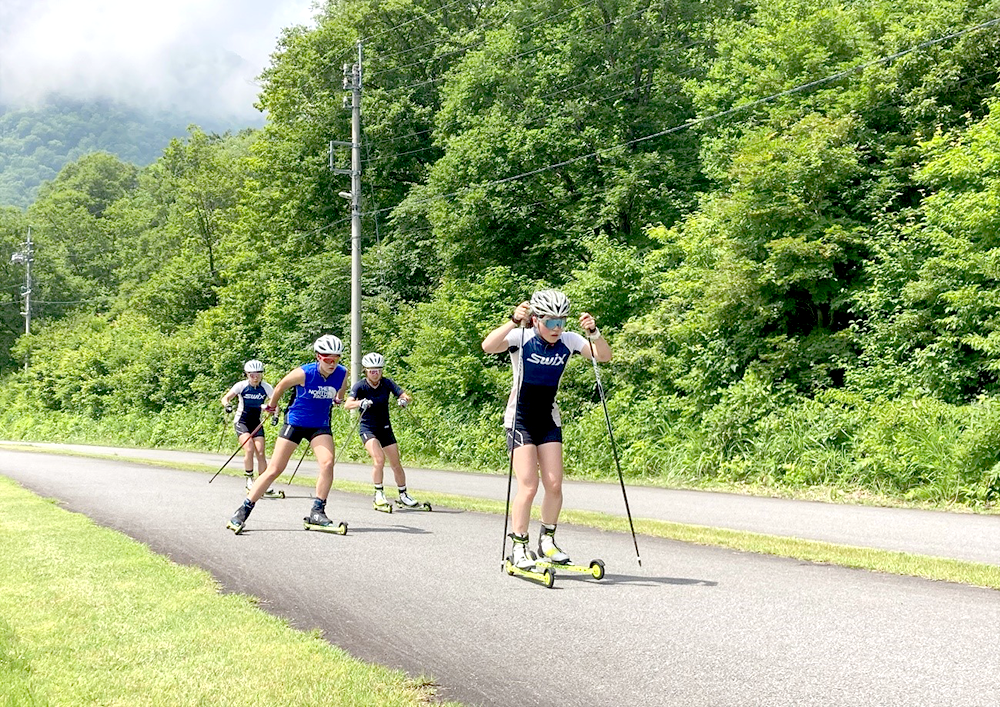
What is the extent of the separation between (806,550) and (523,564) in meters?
3.02

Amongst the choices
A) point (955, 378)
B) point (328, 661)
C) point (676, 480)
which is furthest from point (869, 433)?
point (328, 661)

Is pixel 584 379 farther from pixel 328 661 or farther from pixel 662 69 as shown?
pixel 328 661

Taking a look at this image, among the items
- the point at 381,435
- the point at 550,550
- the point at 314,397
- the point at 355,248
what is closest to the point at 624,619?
the point at 550,550

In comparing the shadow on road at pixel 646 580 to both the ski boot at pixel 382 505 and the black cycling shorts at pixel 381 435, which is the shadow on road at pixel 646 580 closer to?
the ski boot at pixel 382 505

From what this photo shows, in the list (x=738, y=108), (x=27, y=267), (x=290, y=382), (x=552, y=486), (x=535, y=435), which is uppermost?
(x=27, y=267)

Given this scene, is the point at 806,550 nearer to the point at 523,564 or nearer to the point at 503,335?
the point at 523,564

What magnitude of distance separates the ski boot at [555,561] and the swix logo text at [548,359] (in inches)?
59.3

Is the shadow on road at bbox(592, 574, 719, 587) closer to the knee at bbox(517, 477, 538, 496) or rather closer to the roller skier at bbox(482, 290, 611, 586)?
the roller skier at bbox(482, 290, 611, 586)

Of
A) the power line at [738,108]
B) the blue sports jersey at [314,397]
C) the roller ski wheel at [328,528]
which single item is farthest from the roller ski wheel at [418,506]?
the power line at [738,108]

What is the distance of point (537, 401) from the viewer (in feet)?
26.3

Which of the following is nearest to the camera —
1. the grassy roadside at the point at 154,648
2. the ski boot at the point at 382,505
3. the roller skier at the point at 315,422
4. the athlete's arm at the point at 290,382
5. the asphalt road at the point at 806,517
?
the grassy roadside at the point at 154,648

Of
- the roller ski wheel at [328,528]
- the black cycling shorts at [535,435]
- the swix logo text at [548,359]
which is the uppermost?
the swix logo text at [548,359]

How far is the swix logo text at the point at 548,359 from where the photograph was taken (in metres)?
7.86

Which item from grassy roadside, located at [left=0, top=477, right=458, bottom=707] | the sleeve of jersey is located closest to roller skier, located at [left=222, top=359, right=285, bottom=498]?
grassy roadside, located at [left=0, top=477, right=458, bottom=707]
